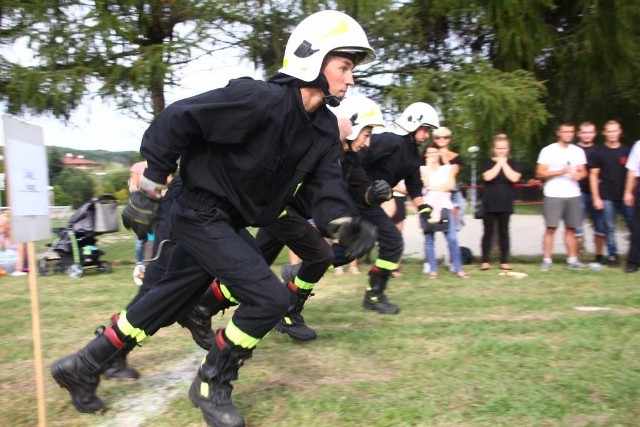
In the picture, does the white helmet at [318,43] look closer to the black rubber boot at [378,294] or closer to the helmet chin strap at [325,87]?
the helmet chin strap at [325,87]

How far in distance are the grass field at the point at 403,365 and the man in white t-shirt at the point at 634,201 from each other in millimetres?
1428

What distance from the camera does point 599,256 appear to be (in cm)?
859

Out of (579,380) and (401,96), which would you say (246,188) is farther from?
(401,96)

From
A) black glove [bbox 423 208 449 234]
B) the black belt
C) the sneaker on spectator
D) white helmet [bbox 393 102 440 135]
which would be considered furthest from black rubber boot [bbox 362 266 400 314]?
the sneaker on spectator

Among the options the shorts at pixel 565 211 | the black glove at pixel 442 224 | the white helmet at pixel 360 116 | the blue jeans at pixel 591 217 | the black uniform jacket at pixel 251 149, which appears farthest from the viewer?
the blue jeans at pixel 591 217

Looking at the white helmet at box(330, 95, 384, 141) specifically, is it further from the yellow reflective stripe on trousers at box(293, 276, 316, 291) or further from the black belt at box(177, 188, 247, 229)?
the black belt at box(177, 188, 247, 229)

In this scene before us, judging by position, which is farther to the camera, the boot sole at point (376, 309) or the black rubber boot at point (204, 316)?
the boot sole at point (376, 309)

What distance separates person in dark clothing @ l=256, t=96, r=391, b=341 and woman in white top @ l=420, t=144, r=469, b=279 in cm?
299

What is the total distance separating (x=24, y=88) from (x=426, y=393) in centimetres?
810

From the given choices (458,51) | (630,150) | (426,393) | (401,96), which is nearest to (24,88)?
(401,96)

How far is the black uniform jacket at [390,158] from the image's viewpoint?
5.91 m

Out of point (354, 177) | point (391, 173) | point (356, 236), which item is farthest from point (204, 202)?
point (391, 173)

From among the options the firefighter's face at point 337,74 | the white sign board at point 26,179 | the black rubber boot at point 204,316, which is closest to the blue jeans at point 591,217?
the black rubber boot at point 204,316

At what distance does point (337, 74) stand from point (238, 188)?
2.59 ft
